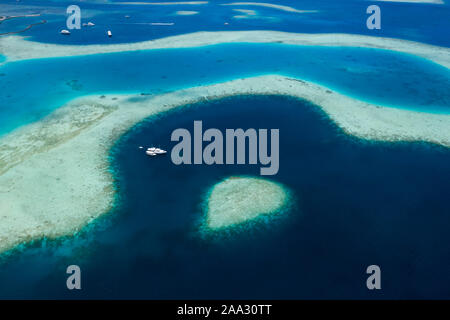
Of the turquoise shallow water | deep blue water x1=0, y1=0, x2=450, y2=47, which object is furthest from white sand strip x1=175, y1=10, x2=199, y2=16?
the turquoise shallow water

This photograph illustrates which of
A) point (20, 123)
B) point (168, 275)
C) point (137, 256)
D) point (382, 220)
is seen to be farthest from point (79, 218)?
point (382, 220)

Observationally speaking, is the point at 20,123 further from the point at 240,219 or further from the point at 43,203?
the point at 240,219

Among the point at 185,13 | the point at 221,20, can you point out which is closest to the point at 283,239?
the point at 221,20

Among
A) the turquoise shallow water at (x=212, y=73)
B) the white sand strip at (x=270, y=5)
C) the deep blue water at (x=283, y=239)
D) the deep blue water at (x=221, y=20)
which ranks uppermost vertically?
the white sand strip at (x=270, y=5)

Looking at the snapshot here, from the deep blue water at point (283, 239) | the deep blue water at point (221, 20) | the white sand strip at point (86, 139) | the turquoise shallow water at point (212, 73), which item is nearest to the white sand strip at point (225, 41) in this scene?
the turquoise shallow water at point (212, 73)

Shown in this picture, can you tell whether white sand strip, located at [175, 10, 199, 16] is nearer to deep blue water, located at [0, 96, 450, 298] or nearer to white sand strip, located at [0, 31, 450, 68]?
white sand strip, located at [0, 31, 450, 68]

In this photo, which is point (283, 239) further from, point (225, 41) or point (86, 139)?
point (225, 41)

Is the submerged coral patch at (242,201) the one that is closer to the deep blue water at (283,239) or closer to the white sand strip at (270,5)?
the deep blue water at (283,239)
